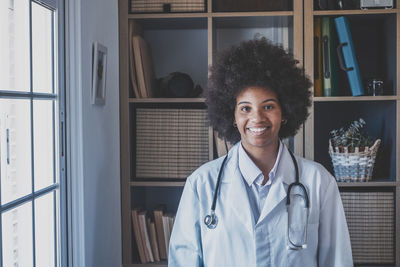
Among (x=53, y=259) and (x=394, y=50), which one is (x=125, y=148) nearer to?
(x=53, y=259)

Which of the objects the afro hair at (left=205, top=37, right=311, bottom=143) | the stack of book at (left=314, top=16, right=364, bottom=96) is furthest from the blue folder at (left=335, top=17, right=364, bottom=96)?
the afro hair at (left=205, top=37, right=311, bottom=143)

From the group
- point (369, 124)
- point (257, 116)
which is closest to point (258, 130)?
point (257, 116)

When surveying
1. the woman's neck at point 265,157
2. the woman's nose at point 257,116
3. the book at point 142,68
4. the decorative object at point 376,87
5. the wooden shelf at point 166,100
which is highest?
the book at point 142,68

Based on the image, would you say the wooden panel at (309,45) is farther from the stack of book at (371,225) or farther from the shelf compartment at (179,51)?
the shelf compartment at (179,51)

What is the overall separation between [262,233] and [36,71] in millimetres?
983

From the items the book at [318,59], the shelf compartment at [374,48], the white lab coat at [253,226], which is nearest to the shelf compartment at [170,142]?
the book at [318,59]

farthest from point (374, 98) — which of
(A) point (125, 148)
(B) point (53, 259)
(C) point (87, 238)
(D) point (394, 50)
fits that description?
(B) point (53, 259)

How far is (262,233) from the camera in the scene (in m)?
1.62

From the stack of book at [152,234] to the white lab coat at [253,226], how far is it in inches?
35.4

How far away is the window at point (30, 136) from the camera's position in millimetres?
1439

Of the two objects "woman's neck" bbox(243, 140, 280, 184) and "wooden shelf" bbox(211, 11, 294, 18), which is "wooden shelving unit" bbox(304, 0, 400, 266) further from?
"woman's neck" bbox(243, 140, 280, 184)

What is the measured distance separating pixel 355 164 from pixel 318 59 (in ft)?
1.96

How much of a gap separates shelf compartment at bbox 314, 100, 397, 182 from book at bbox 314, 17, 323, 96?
0.29 m

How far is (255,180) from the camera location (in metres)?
1.72
